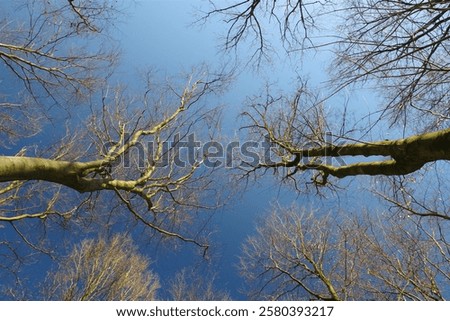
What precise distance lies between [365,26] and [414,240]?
470 centimetres

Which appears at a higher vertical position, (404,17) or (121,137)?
(121,137)

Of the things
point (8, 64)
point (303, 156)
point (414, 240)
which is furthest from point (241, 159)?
point (8, 64)

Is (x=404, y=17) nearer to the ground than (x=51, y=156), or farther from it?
nearer to the ground

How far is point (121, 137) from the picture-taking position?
5570mm

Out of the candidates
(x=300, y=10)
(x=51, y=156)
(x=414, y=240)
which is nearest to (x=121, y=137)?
(x=51, y=156)

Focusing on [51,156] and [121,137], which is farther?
[51,156]

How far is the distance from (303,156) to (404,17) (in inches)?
117

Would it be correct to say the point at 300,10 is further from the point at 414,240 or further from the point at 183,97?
the point at 414,240

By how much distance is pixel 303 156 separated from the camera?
538 centimetres
